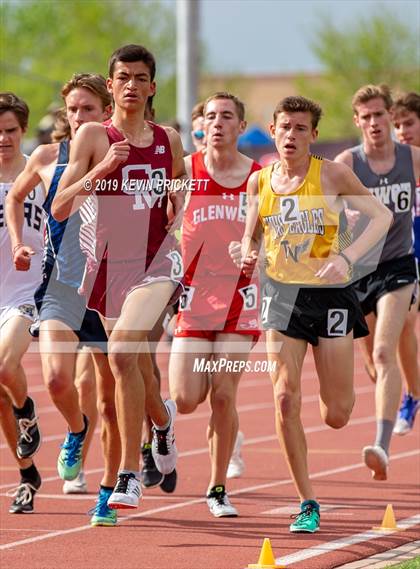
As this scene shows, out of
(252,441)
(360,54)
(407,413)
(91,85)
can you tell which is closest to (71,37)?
(360,54)

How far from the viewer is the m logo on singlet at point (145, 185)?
8.41m

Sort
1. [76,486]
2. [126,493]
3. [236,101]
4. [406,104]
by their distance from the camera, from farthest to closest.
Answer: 1. [406,104]
2. [76,486]
3. [236,101]
4. [126,493]

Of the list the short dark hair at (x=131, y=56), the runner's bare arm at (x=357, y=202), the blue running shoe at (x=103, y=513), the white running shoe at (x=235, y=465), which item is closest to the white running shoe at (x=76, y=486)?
the white running shoe at (x=235, y=465)

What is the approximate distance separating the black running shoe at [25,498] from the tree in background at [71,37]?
50.3 metres

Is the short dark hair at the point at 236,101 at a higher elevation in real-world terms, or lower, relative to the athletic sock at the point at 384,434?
higher

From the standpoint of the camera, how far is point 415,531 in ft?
28.4

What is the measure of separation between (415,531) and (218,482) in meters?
1.38

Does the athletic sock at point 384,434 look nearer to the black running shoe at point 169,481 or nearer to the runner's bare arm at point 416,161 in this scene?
the black running shoe at point 169,481

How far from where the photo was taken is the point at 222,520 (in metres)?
9.32

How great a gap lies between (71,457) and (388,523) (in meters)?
2.04

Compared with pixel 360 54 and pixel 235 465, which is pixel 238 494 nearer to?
pixel 235 465

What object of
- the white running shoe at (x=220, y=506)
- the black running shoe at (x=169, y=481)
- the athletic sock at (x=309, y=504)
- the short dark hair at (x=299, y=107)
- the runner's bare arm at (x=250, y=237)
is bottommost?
the athletic sock at (x=309, y=504)

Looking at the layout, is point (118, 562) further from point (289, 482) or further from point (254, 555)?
point (289, 482)

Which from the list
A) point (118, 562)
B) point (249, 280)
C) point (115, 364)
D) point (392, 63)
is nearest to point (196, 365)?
point (249, 280)
